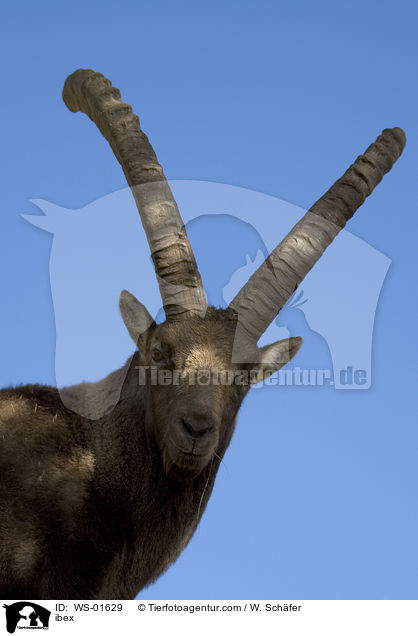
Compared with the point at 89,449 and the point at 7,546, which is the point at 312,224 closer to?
the point at 89,449

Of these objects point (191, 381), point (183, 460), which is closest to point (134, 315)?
point (191, 381)

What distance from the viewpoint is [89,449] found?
1087 cm

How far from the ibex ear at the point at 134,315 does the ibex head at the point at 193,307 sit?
1cm

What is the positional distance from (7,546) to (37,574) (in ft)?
1.46

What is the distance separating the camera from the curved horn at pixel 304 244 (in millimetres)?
11852

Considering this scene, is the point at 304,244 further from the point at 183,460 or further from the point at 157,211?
the point at 183,460

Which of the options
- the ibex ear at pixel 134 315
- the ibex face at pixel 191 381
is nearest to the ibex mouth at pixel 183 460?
the ibex face at pixel 191 381

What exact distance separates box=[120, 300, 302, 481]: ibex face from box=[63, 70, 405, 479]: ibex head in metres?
0.01
